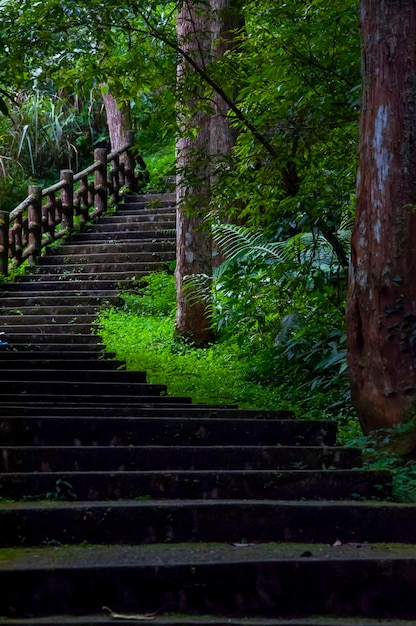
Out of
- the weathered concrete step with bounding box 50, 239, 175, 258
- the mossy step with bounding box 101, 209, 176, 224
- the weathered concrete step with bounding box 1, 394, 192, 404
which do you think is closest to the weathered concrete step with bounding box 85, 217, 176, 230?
the mossy step with bounding box 101, 209, 176, 224

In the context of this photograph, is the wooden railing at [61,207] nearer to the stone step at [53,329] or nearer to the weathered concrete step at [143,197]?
the weathered concrete step at [143,197]

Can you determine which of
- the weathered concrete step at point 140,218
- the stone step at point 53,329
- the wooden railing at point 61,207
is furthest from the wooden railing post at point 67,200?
the stone step at point 53,329

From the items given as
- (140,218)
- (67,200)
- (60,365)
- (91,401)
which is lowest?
(91,401)

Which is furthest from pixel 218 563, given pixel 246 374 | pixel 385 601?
pixel 246 374

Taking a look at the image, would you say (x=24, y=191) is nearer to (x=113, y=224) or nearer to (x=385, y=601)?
(x=113, y=224)

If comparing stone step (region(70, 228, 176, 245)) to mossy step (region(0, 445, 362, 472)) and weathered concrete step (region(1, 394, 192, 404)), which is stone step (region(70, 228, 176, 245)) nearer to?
weathered concrete step (region(1, 394, 192, 404))

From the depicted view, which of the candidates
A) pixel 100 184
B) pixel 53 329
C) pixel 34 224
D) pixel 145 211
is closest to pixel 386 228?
pixel 53 329

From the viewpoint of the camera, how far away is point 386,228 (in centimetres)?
475

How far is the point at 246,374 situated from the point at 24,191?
13.0 meters

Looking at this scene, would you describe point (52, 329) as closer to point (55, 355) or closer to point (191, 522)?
point (55, 355)

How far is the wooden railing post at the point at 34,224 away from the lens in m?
14.7

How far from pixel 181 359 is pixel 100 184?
8.46 metres

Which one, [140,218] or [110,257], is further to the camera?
[140,218]

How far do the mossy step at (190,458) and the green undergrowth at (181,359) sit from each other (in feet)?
6.22
